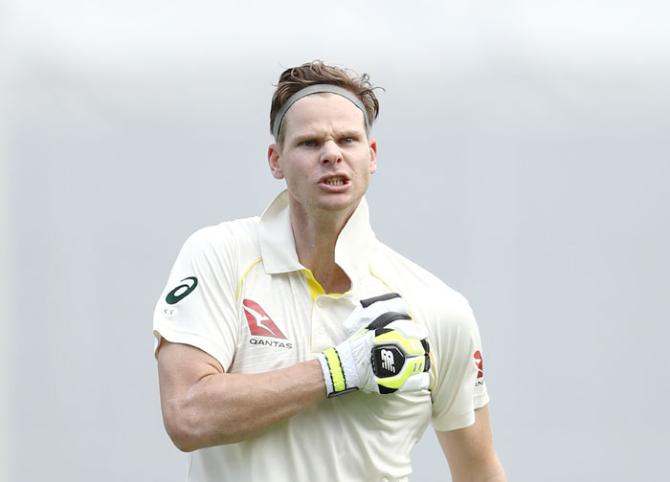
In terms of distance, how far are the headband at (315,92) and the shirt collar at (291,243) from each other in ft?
0.54

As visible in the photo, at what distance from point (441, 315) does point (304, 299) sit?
29cm

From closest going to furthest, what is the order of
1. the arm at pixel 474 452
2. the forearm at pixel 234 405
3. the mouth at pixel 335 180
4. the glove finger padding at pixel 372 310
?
the forearm at pixel 234 405, the glove finger padding at pixel 372 310, the mouth at pixel 335 180, the arm at pixel 474 452

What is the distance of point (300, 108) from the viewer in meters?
2.26

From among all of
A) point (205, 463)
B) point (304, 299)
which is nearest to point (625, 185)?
point (304, 299)

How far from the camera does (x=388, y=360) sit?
1.99 meters

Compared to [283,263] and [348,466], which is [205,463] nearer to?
[348,466]

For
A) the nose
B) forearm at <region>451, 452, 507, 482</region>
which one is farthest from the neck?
forearm at <region>451, 452, 507, 482</region>

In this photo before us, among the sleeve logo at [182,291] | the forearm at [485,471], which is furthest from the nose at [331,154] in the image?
the forearm at [485,471]

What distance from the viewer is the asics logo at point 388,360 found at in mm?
1988

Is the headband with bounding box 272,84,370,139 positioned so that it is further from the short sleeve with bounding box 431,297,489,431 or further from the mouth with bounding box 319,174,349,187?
the short sleeve with bounding box 431,297,489,431

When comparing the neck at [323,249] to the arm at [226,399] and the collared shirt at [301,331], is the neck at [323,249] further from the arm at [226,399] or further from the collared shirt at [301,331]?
the arm at [226,399]

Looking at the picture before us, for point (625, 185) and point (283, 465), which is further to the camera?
point (625, 185)

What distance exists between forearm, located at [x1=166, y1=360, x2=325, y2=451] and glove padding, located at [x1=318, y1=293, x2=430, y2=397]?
0.05 metres

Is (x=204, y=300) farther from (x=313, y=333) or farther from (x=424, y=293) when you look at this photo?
(x=424, y=293)
